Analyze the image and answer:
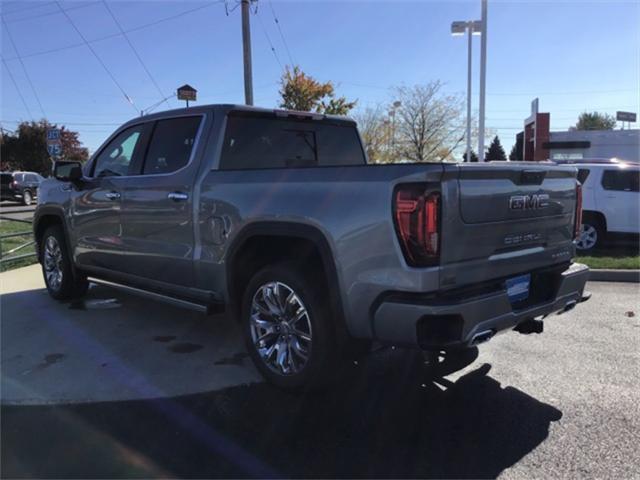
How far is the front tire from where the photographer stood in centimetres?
349

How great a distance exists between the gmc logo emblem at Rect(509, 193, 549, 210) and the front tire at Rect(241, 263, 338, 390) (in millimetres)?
1306

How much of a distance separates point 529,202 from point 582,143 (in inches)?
1029

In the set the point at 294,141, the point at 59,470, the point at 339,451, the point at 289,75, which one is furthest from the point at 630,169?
the point at 289,75

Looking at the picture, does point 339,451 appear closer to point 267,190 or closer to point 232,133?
point 267,190

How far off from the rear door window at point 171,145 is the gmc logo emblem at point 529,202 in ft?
8.56

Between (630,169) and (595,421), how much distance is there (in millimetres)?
7985

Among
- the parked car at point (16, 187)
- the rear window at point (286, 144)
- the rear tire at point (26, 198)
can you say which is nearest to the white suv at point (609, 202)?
the rear window at point (286, 144)

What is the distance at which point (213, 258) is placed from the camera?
13.8ft

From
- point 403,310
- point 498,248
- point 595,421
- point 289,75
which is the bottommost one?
point 595,421

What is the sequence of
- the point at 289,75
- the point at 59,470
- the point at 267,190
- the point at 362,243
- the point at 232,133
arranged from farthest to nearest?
the point at 289,75, the point at 232,133, the point at 267,190, the point at 362,243, the point at 59,470

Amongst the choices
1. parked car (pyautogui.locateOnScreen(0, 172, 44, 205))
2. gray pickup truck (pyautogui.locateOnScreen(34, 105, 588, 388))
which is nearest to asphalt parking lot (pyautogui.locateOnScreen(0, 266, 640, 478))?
gray pickup truck (pyautogui.locateOnScreen(34, 105, 588, 388))

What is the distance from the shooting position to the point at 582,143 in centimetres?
2656

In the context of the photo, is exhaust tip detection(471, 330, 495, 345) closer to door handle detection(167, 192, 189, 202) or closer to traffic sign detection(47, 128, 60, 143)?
door handle detection(167, 192, 189, 202)

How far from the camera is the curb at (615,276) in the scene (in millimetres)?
7809
